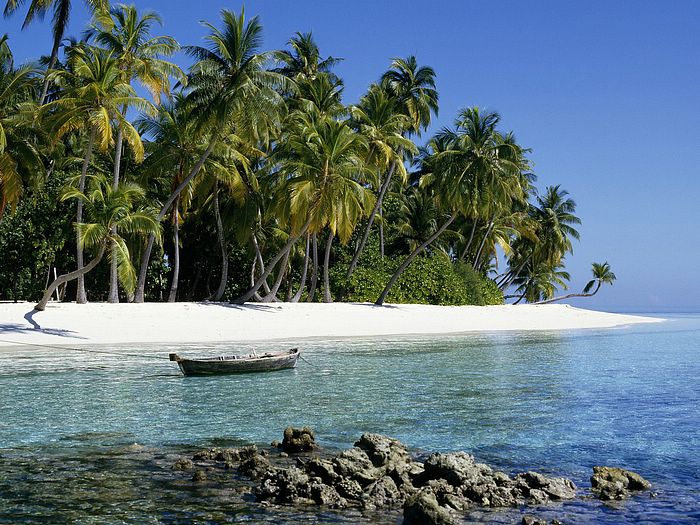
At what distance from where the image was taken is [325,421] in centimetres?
1298

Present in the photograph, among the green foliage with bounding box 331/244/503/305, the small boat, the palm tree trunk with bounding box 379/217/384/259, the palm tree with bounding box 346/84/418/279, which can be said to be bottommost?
the small boat

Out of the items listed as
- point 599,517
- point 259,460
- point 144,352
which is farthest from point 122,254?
point 599,517

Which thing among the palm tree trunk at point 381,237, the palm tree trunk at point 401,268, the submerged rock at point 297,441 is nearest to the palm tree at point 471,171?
the palm tree trunk at point 401,268

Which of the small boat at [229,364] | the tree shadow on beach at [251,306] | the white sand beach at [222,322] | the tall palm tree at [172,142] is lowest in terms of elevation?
the small boat at [229,364]

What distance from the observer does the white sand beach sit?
84.4 feet

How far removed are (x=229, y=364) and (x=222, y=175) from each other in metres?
16.1

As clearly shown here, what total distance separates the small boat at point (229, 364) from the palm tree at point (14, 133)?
13559mm

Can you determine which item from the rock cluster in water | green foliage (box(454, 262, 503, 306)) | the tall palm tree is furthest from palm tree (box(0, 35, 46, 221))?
green foliage (box(454, 262, 503, 306))

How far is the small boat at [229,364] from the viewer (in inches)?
709

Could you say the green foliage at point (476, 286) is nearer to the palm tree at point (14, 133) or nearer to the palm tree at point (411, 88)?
the palm tree at point (411, 88)

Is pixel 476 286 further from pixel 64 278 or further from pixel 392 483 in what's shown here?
→ pixel 392 483

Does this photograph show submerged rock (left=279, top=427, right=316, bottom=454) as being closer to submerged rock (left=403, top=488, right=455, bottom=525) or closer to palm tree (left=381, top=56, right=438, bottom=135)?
submerged rock (left=403, top=488, right=455, bottom=525)

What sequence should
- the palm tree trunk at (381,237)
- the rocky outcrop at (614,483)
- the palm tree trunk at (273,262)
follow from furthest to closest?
the palm tree trunk at (381,237), the palm tree trunk at (273,262), the rocky outcrop at (614,483)

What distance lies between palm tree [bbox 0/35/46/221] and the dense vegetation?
0.08 metres
